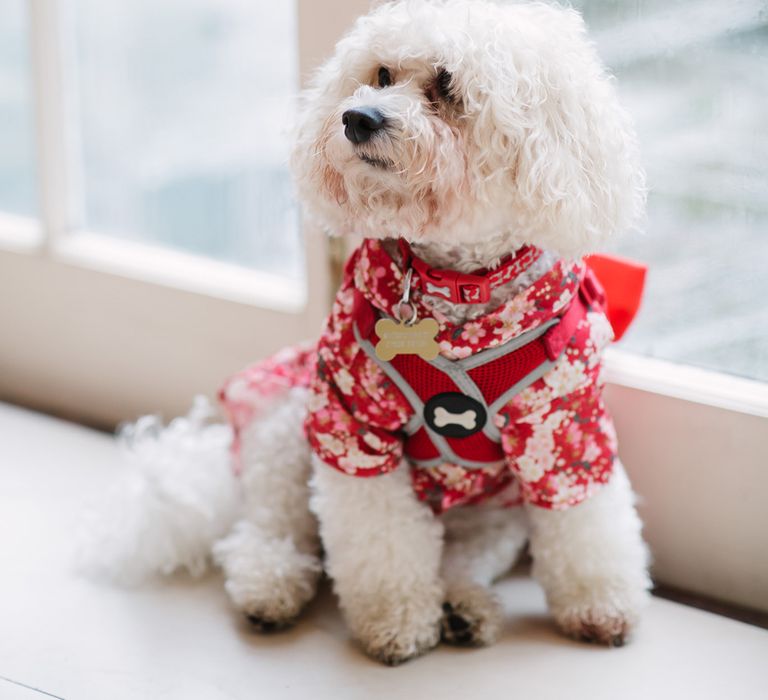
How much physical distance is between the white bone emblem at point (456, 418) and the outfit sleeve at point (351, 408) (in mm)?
40

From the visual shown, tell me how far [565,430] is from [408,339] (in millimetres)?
213

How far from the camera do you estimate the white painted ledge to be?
1420mm

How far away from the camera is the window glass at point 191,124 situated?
5.96 ft

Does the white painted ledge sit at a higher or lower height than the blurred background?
lower

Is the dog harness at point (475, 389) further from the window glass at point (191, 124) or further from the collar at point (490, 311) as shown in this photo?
the window glass at point (191, 124)

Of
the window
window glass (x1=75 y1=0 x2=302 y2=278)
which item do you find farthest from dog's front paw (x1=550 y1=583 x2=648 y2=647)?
window glass (x1=75 y1=0 x2=302 y2=278)

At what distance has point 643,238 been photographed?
Result: 5.19 feet

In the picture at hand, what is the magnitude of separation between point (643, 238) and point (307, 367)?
0.48 metres

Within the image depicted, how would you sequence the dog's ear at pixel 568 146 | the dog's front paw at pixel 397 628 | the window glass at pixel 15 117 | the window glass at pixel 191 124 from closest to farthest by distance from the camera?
the dog's ear at pixel 568 146 < the dog's front paw at pixel 397 628 < the window glass at pixel 191 124 < the window glass at pixel 15 117

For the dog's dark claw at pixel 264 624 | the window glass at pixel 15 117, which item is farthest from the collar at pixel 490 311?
the window glass at pixel 15 117

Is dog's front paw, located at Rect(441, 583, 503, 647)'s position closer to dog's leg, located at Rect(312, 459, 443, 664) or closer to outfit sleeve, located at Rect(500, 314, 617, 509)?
dog's leg, located at Rect(312, 459, 443, 664)

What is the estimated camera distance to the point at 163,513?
64.0 inches

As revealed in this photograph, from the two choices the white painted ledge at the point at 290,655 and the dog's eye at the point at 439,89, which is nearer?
the dog's eye at the point at 439,89

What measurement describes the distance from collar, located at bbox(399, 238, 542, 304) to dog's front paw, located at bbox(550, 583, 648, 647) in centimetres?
41
